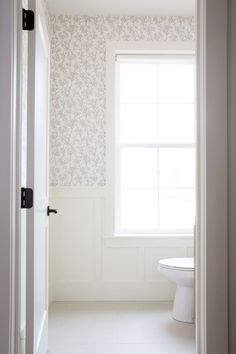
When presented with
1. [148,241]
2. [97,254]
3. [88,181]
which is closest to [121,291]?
[97,254]

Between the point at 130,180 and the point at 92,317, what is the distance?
4.70 ft

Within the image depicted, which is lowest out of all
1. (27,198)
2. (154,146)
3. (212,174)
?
(27,198)

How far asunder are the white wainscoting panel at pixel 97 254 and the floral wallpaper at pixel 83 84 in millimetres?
230

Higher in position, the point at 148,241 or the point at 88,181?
the point at 88,181

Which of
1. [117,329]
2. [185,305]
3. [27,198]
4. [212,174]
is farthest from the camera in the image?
[185,305]

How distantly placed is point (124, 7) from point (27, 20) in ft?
7.73

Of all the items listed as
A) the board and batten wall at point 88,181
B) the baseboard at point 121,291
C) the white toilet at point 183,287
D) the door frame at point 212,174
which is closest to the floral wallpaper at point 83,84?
the board and batten wall at point 88,181

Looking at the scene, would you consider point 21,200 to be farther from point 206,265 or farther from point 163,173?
point 163,173

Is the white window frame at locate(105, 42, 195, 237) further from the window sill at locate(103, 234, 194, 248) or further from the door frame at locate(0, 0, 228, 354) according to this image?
the door frame at locate(0, 0, 228, 354)

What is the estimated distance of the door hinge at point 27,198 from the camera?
6.19 feet

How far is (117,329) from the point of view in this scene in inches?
131

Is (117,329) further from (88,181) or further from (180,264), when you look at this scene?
(88,181)

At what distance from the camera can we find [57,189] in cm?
420

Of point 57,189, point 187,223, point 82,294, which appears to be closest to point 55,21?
point 57,189
